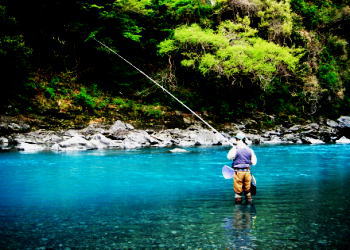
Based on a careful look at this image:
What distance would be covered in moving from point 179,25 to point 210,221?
20741mm

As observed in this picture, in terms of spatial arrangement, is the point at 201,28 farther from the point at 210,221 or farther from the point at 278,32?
the point at 210,221

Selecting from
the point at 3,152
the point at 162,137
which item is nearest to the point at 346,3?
the point at 162,137

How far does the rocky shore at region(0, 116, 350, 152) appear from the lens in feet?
53.0

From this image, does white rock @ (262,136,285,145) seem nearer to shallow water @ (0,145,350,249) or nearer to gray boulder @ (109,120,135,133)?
gray boulder @ (109,120,135,133)

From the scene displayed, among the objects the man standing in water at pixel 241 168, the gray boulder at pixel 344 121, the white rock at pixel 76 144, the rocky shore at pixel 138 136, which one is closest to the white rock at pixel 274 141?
the rocky shore at pixel 138 136

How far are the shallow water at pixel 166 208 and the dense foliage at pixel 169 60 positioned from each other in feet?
37.1

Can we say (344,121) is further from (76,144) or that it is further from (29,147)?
(29,147)

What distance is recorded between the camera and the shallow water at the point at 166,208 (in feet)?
13.3

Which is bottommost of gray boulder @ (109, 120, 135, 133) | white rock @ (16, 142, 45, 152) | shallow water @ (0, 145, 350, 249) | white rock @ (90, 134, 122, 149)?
shallow water @ (0, 145, 350, 249)

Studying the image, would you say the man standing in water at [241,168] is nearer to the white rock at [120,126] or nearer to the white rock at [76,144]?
the white rock at [76,144]

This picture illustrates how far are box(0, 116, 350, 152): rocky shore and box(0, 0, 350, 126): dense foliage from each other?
2.06 m

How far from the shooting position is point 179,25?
78.4 ft

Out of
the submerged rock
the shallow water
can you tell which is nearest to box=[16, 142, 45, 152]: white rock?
the shallow water

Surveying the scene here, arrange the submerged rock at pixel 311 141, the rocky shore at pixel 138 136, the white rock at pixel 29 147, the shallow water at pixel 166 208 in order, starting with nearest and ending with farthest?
the shallow water at pixel 166 208
the white rock at pixel 29 147
the rocky shore at pixel 138 136
the submerged rock at pixel 311 141
